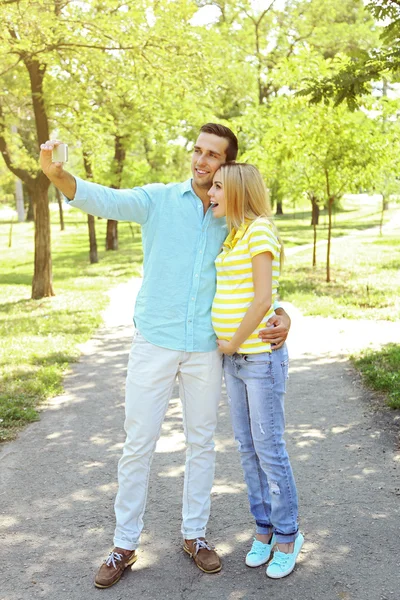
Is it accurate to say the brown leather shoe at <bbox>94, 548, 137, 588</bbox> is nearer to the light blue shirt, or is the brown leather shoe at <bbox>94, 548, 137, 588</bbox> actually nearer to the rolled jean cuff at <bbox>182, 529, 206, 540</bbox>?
the rolled jean cuff at <bbox>182, 529, 206, 540</bbox>

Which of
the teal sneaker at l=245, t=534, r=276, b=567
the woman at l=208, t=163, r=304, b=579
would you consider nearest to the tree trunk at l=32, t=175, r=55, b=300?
the woman at l=208, t=163, r=304, b=579

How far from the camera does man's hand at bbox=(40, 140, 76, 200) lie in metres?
3.09

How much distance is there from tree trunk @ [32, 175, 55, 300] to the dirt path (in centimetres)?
850

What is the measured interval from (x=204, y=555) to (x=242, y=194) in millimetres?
1799

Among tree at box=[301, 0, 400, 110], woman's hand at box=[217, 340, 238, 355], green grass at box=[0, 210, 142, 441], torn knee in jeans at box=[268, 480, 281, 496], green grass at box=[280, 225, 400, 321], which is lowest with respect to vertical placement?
green grass at box=[0, 210, 142, 441]

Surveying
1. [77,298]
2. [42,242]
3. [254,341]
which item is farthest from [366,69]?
[42,242]

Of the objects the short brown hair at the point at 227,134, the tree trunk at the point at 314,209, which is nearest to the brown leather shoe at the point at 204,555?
the short brown hair at the point at 227,134

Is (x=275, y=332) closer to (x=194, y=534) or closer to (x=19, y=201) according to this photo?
(x=194, y=534)

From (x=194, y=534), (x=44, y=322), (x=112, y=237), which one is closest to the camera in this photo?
(x=194, y=534)

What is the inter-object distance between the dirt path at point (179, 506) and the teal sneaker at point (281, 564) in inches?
1.7

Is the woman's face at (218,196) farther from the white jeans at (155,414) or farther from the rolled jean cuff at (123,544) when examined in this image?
the rolled jean cuff at (123,544)

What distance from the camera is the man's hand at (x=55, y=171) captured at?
3.09 metres

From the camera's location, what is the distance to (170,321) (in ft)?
11.5

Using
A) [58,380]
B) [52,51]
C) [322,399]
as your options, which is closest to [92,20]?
[52,51]
